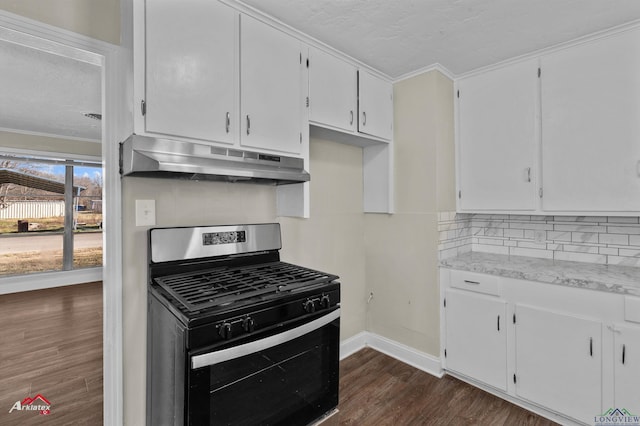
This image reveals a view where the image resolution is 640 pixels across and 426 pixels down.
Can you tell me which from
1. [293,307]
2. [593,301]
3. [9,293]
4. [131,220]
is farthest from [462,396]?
[9,293]

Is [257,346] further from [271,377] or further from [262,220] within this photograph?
[262,220]

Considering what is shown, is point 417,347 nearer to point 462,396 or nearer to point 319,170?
point 462,396

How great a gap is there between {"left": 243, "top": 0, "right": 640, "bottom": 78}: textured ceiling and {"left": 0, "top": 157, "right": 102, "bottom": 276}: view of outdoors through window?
6.01m

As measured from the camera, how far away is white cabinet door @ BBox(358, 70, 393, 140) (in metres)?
2.41

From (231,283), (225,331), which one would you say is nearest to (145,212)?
(231,283)

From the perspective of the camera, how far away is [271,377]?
1396 millimetres

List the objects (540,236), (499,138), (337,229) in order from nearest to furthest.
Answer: (499,138) → (540,236) → (337,229)

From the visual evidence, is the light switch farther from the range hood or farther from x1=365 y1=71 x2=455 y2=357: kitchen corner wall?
x1=365 y1=71 x2=455 y2=357: kitchen corner wall

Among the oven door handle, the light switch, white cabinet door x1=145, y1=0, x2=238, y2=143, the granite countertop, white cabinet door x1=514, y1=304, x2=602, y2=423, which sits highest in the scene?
white cabinet door x1=145, y1=0, x2=238, y2=143

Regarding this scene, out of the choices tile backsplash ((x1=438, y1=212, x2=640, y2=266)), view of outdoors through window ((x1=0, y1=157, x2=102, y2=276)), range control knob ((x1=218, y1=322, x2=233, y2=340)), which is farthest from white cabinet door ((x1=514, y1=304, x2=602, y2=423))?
view of outdoors through window ((x1=0, y1=157, x2=102, y2=276))

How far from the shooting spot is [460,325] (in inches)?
93.0

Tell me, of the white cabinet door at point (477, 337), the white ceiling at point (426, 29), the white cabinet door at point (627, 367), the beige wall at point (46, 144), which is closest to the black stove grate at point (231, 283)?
the white cabinet door at point (477, 337)

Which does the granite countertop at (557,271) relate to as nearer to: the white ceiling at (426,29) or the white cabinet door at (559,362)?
the white cabinet door at (559,362)

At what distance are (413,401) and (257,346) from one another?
1.45 meters
